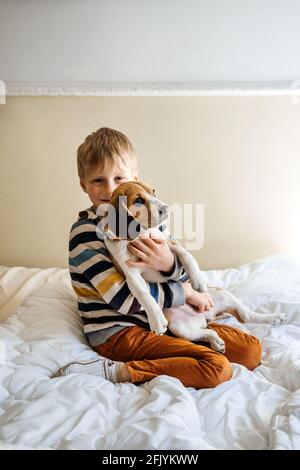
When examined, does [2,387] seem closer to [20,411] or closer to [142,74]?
[20,411]

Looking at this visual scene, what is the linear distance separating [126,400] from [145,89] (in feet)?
4.44

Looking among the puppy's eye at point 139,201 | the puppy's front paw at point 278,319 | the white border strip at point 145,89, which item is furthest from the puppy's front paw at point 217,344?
the white border strip at point 145,89

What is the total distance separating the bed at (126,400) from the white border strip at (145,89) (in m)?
0.90

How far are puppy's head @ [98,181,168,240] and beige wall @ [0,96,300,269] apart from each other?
896 millimetres

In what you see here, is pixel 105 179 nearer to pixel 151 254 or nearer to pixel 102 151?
pixel 102 151

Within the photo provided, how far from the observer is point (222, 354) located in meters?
1.15

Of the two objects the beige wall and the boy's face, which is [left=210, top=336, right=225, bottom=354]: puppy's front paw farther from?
the beige wall

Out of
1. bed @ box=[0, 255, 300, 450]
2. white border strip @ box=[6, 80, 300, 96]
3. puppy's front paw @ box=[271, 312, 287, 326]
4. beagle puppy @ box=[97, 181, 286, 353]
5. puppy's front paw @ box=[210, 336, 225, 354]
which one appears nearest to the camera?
bed @ box=[0, 255, 300, 450]

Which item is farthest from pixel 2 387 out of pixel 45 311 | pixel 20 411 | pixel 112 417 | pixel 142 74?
pixel 142 74

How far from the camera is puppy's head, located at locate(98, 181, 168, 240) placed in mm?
1040

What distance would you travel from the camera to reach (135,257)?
1127 mm

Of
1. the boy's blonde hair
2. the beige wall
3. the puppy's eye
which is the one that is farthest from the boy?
the beige wall
